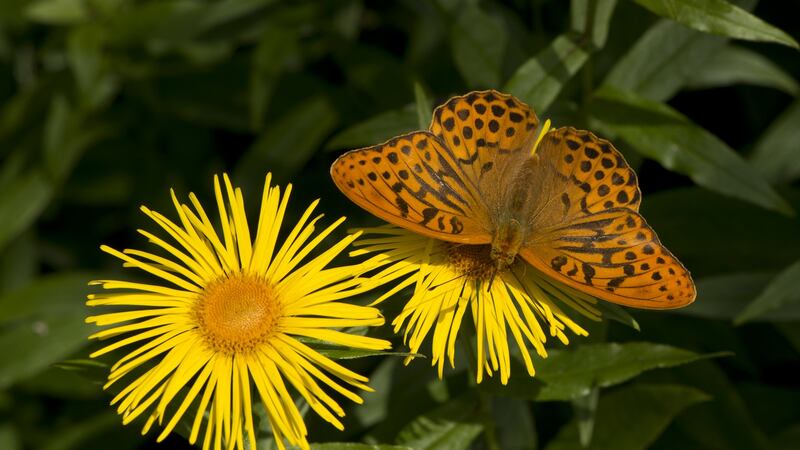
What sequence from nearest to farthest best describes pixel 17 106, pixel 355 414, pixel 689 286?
1. pixel 689 286
2. pixel 355 414
3. pixel 17 106

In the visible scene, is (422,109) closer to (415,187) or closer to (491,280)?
(415,187)

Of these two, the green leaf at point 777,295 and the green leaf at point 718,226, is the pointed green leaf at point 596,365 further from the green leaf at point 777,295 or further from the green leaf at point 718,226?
the green leaf at point 718,226

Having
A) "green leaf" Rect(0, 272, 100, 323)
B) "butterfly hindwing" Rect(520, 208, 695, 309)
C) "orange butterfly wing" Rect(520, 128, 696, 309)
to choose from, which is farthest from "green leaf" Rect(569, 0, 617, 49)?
"green leaf" Rect(0, 272, 100, 323)

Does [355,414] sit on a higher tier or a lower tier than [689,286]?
lower

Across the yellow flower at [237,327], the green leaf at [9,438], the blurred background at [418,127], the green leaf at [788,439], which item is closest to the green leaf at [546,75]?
the blurred background at [418,127]

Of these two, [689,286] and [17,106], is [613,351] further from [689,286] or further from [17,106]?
[17,106]

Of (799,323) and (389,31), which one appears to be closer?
(799,323)

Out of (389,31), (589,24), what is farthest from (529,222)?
(389,31)
